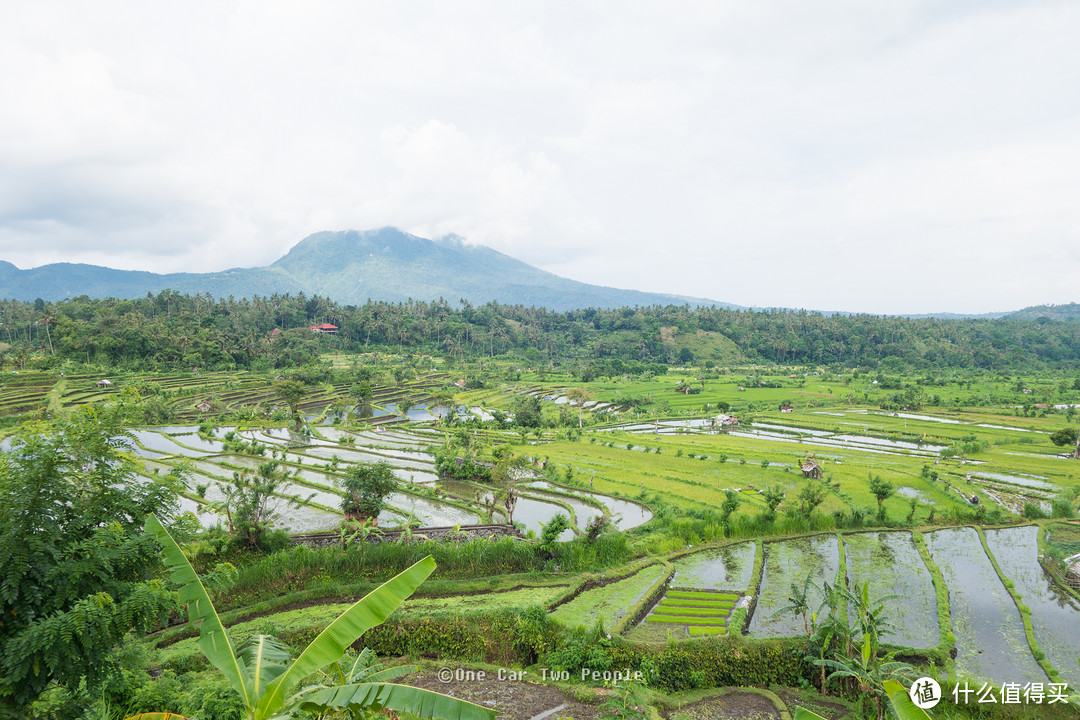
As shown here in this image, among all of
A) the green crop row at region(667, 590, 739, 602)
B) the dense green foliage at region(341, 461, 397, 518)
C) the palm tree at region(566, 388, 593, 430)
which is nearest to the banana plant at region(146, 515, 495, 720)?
the green crop row at region(667, 590, 739, 602)

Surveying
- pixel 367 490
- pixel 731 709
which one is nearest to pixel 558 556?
pixel 731 709

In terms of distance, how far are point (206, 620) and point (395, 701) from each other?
2435mm

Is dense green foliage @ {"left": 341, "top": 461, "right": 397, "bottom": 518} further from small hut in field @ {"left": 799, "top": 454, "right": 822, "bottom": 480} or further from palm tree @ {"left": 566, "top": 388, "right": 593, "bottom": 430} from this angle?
palm tree @ {"left": 566, "top": 388, "right": 593, "bottom": 430}

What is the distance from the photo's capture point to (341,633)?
4805mm

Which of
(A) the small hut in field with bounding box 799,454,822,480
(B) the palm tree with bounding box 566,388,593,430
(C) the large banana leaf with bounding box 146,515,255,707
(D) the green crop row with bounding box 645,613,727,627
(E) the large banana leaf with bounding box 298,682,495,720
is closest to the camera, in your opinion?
(E) the large banana leaf with bounding box 298,682,495,720

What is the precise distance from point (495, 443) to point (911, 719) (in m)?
30.7

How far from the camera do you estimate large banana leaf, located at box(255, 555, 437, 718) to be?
4.42 metres

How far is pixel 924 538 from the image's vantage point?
18.2 m

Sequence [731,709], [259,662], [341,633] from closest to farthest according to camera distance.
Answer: [341,633]
[259,662]
[731,709]

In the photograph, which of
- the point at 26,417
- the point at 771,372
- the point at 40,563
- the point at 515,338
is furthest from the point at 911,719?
the point at 515,338

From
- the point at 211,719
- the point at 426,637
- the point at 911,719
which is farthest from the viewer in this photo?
the point at 426,637

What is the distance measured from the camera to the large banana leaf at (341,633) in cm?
442

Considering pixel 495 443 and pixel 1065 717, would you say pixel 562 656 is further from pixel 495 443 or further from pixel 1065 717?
pixel 495 443

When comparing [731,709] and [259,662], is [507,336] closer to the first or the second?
[731,709]
